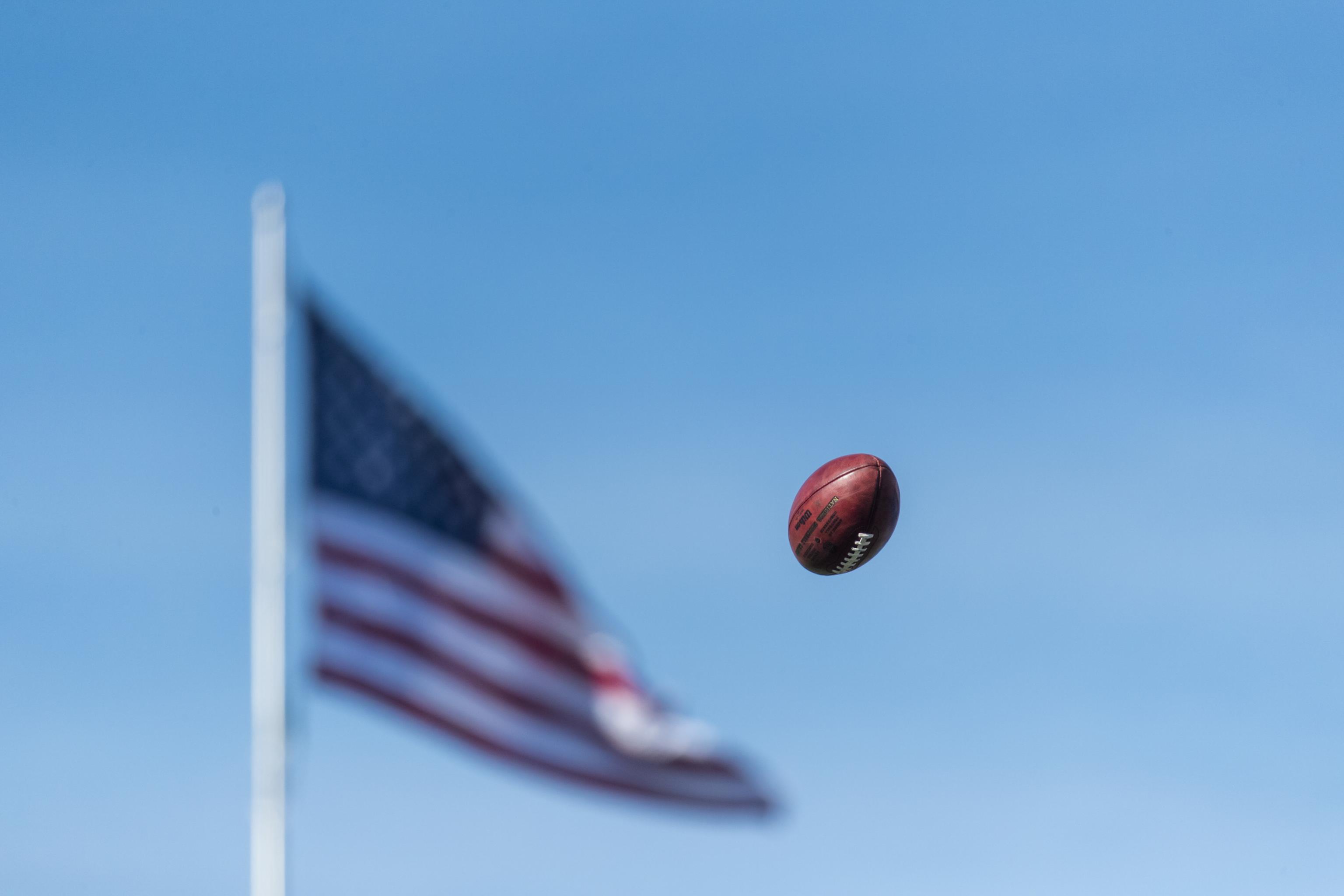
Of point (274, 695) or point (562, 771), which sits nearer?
point (274, 695)

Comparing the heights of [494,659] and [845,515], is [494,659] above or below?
below

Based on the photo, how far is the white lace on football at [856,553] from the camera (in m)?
17.7

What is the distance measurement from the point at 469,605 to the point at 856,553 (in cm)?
434

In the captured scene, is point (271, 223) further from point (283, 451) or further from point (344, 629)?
point (344, 629)

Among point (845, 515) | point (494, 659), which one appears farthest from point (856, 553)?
point (494, 659)

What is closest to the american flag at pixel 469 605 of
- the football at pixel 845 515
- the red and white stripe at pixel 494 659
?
the red and white stripe at pixel 494 659

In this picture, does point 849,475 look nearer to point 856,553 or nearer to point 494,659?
point 856,553

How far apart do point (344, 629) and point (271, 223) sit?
378 centimetres

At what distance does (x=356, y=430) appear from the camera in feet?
50.4

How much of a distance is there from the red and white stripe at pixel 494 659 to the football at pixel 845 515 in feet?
9.03

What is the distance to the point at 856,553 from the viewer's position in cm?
1778

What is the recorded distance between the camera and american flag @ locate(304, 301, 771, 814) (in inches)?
582

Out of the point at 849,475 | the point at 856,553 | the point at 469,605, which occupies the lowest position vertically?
the point at 469,605

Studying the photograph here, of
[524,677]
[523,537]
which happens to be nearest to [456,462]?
[523,537]
